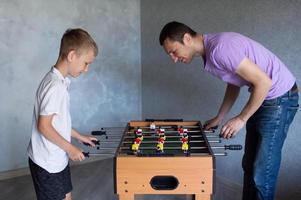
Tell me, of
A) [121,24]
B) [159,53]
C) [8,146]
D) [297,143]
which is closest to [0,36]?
[8,146]

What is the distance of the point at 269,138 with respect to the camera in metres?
1.84

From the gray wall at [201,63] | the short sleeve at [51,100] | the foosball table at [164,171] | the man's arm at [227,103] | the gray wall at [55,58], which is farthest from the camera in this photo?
the gray wall at [55,58]

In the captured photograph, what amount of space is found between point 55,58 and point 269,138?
2398 mm

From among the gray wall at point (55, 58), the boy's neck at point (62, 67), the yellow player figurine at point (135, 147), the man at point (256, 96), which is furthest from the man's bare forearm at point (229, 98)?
the gray wall at point (55, 58)

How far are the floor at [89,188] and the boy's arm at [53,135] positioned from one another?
1057mm

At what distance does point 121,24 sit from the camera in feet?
12.8

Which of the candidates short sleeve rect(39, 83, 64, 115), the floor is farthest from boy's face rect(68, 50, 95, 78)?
the floor

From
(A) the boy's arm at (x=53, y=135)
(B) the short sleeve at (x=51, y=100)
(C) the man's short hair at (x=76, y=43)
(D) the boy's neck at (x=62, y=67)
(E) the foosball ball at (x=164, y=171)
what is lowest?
(E) the foosball ball at (x=164, y=171)

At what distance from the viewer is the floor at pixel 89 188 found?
2.86m

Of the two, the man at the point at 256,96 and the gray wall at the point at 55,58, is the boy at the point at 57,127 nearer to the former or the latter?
the man at the point at 256,96

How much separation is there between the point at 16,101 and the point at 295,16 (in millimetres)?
2599

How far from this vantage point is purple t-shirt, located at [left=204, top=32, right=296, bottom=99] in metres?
1.70

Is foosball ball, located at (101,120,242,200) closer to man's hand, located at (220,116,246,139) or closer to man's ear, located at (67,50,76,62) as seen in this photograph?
man's hand, located at (220,116,246,139)

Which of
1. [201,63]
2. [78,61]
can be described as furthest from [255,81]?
[201,63]
